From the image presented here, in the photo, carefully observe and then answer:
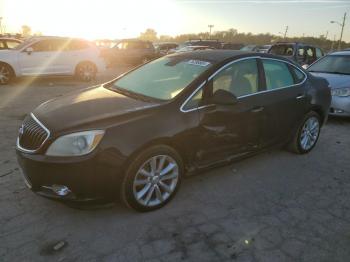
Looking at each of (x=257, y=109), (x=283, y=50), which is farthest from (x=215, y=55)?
(x=283, y=50)

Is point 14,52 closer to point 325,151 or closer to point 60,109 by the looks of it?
point 60,109

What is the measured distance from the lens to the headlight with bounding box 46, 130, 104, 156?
3129mm

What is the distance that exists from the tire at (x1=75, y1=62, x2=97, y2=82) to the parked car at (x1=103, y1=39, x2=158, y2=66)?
614cm

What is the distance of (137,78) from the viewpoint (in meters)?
4.61

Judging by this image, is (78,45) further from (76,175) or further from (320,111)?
(76,175)

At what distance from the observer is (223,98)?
3.78 metres

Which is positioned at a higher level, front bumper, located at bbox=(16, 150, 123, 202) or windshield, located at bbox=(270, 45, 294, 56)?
windshield, located at bbox=(270, 45, 294, 56)

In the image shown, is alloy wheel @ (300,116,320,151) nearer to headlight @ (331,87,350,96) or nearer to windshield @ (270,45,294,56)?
headlight @ (331,87,350,96)

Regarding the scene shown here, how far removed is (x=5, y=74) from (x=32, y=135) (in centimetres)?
920

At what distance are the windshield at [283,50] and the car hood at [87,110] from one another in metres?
11.2

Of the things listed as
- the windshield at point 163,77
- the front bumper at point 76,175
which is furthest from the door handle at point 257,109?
the front bumper at point 76,175

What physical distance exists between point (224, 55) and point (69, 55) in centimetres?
939

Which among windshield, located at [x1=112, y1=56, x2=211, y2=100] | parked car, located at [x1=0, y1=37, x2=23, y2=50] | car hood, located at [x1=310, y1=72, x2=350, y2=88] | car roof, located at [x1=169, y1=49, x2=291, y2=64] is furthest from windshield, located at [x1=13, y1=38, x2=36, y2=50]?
car hood, located at [x1=310, y1=72, x2=350, y2=88]

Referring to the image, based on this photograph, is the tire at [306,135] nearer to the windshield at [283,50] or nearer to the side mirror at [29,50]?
the windshield at [283,50]
